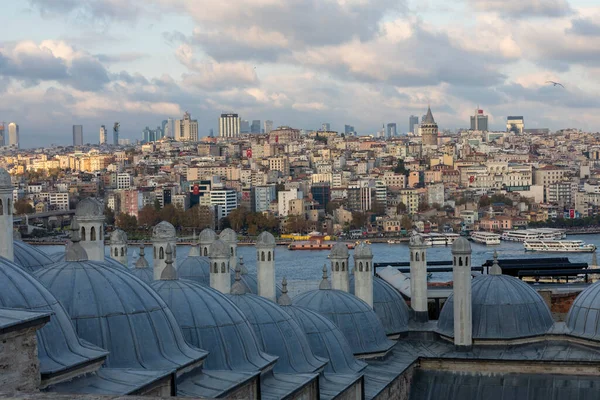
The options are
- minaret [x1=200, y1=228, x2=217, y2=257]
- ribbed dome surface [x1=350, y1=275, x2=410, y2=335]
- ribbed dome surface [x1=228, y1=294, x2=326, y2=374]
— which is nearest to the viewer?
ribbed dome surface [x1=228, y1=294, x2=326, y2=374]

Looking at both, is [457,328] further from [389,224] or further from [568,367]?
[389,224]

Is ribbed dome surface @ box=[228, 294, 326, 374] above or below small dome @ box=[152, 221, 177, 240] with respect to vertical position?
below

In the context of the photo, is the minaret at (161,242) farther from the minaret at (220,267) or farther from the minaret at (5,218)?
the minaret at (5,218)

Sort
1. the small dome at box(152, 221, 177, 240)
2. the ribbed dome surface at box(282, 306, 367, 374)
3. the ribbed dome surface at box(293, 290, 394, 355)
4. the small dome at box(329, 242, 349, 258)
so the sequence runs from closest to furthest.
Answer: the ribbed dome surface at box(282, 306, 367, 374)
the ribbed dome surface at box(293, 290, 394, 355)
the small dome at box(152, 221, 177, 240)
the small dome at box(329, 242, 349, 258)

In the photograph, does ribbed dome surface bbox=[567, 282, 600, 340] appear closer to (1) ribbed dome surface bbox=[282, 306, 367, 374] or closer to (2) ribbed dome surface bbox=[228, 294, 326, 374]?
(1) ribbed dome surface bbox=[282, 306, 367, 374]

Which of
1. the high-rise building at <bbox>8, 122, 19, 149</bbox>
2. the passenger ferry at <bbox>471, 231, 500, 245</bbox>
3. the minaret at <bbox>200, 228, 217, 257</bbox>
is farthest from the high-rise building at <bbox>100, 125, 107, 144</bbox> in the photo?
the minaret at <bbox>200, 228, 217, 257</bbox>

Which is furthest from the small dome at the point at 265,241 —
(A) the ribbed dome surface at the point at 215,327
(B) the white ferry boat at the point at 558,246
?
(B) the white ferry boat at the point at 558,246
